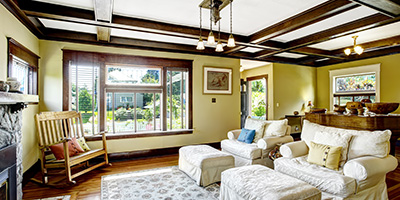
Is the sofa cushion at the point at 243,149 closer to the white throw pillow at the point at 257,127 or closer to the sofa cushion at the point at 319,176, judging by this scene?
the white throw pillow at the point at 257,127

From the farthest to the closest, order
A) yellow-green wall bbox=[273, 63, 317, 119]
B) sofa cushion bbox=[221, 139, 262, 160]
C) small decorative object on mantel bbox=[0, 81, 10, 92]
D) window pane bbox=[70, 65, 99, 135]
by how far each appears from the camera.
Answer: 1. yellow-green wall bbox=[273, 63, 317, 119]
2. window pane bbox=[70, 65, 99, 135]
3. sofa cushion bbox=[221, 139, 262, 160]
4. small decorative object on mantel bbox=[0, 81, 10, 92]

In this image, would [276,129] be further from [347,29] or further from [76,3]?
[76,3]

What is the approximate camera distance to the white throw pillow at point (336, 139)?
2590 mm

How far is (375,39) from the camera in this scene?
15.8 feet

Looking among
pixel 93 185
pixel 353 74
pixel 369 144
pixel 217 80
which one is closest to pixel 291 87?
pixel 353 74

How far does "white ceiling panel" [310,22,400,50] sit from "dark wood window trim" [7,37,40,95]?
6005 mm

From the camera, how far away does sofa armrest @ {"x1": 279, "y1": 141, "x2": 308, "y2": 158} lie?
9.54 ft

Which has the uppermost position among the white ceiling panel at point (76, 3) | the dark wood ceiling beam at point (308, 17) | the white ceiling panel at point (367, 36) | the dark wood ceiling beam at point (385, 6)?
the white ceiling panel at point (367, 36)

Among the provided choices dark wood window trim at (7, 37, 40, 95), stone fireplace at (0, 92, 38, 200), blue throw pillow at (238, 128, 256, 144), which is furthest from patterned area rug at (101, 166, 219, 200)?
dark wood window trim at (7, 37, 40, 95)

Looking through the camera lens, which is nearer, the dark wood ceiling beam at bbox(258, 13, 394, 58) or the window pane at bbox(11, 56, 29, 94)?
the window pane at bbox(11, 56, 29, 94)

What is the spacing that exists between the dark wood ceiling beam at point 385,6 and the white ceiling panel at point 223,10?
530mm

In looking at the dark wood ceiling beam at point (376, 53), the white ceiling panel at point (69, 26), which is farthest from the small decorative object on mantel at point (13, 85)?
the dark wood ceiling beam at point (376, 53)

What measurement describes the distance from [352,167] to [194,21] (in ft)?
9.97

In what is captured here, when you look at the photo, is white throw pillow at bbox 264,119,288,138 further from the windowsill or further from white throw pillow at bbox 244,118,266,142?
the windowsill
